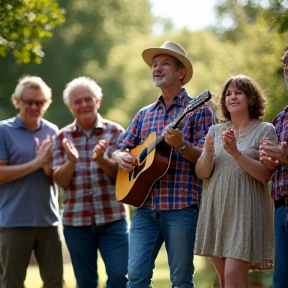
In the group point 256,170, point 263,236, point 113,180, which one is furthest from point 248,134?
point 113,180

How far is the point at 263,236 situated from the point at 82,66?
1076 cm

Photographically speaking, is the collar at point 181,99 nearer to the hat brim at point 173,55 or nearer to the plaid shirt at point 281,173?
the hat brim at point 173,55

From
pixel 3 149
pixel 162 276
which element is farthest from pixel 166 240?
pixel 162 276

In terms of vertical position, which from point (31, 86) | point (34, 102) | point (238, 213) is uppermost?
point (31, 86)

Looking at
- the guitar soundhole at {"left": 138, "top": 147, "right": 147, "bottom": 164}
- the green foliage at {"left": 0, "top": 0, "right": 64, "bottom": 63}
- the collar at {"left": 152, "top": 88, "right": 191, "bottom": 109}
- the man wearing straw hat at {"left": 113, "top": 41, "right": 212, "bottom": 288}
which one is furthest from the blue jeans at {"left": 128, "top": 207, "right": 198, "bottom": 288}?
the green foliage at {"left": 0, "top": 0, "right": 64, "bottom": 63}

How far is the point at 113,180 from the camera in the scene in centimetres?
565

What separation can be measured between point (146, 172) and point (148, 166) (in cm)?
6

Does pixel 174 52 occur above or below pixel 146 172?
above

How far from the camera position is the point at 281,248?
4418mm

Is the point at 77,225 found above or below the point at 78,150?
below

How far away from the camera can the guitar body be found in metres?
4.78

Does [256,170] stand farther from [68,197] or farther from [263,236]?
[68,197]

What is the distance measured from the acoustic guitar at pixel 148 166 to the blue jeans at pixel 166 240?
122mm

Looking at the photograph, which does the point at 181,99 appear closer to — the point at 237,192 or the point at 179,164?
the point at 179,164
